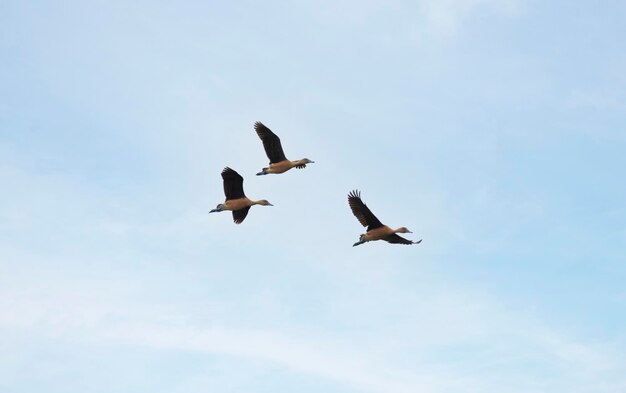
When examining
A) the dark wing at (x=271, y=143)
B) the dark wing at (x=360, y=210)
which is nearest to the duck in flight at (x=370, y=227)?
the dark wing at (x=360, y=210)

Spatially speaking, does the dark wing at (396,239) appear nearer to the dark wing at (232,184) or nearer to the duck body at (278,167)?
the duck body at (278,167)

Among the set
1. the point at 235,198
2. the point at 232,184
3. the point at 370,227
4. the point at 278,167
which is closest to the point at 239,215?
the point at 235,198

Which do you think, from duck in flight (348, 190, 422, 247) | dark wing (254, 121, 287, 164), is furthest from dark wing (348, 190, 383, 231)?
dark wing (254, 121, 287, 164)

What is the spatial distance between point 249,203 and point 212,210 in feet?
7.70

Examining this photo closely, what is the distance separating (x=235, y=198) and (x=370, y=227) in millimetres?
7456

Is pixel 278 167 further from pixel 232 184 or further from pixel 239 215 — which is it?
pixel 239 215

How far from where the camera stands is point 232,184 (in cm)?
5362

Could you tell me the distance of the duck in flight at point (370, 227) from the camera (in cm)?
5177

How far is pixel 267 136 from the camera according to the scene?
5412 cm

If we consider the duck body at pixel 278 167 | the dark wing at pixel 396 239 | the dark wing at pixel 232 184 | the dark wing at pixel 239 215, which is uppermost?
the duck body at pixel 278 167

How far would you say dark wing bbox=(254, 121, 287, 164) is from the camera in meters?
53.8

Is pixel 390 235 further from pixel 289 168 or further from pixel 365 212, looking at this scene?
pixel 289 168

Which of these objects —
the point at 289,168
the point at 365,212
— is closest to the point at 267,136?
the point at 289,168

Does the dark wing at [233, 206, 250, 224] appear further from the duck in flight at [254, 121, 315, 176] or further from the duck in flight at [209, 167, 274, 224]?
the duck in flight at [254, 121, 315, 176]
